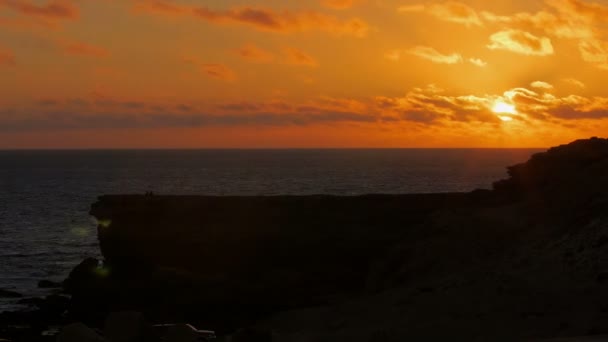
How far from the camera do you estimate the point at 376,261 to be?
40.8 m

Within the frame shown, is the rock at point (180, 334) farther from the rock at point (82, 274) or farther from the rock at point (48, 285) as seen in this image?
the rock at point (48, 285)

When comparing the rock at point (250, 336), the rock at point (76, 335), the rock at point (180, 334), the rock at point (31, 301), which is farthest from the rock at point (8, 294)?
the rock at point (250, 336)

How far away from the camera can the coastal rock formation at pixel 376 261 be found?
2606 centimetres

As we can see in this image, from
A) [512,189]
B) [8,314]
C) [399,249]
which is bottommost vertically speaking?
[8,314]

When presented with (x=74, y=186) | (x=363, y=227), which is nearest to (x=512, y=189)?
(x=363, y=227)

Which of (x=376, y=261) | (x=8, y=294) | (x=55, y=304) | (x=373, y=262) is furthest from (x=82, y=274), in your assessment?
(x=376, y=261)

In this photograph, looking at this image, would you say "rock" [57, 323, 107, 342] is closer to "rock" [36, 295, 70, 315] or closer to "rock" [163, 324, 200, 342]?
"rock" [163, 324, 200, 342]

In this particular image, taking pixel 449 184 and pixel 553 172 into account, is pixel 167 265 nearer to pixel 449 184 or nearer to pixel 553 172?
pixel 553 172

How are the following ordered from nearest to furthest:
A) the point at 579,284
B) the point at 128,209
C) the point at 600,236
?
the point at 579,284, the point at 600,236, the point at 128,209

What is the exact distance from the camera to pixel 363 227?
44438 mm

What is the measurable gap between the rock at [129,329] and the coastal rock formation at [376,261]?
6645 millimetres

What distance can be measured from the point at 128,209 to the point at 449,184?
11349 centimetres

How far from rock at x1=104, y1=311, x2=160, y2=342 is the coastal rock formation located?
665 cm

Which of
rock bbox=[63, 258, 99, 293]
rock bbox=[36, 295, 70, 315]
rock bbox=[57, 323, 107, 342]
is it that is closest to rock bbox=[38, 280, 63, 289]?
rock bbox=[63, 258, 99, 293]
